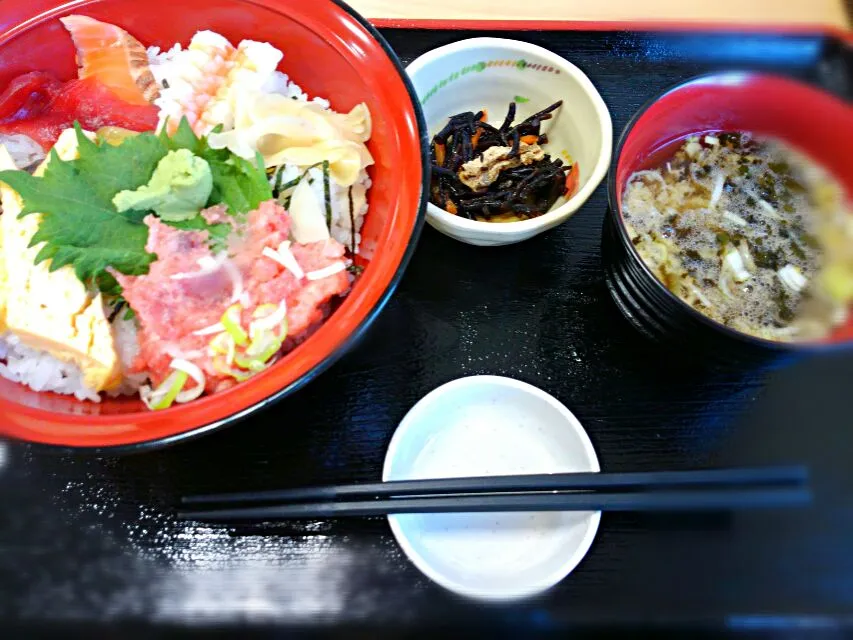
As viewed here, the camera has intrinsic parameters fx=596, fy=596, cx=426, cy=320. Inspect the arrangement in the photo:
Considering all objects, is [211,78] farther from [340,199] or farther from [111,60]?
[340,199]

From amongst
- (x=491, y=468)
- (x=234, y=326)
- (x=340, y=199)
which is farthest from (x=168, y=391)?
(x=491, y=468)

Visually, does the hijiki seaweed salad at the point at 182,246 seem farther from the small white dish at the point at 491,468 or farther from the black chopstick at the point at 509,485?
the small white dish at the point at 491,468

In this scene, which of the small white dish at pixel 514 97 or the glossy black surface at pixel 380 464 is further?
the small white dish at pixel 514 97

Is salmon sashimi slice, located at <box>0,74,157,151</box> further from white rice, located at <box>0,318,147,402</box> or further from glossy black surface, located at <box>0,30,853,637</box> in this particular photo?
glossy black surface, located at <box>0,30,853,637</box>

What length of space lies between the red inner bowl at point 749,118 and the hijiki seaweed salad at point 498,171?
0.70 feet

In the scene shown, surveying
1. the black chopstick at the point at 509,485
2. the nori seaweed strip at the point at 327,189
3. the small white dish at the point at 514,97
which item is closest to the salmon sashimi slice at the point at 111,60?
the nori seaweed strip at the point at 327,189

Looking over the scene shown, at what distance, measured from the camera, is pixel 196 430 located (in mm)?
1067

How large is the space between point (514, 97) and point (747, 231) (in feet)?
2.31

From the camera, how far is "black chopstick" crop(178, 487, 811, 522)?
1.19m

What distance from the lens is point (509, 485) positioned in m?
1.21

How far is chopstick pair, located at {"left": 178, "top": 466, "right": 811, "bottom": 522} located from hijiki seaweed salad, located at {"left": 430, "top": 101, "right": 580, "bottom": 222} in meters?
0.66

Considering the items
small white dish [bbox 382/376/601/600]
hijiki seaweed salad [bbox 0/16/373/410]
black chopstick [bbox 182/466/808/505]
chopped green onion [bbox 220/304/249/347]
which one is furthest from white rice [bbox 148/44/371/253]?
black chopstick [bbox 182/466/808/505]

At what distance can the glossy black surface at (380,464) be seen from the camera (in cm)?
120

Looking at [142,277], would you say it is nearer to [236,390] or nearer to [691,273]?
[236,390]
